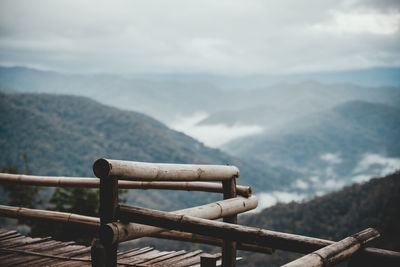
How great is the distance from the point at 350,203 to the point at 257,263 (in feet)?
52.4

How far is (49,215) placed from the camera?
379cm

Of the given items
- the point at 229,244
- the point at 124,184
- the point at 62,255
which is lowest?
the point at 62,255

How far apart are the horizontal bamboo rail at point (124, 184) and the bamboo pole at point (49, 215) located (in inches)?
10.9

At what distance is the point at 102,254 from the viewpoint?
2270mm

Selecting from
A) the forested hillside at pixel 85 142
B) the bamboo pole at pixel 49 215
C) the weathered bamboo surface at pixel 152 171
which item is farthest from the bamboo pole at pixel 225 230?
the forested hillside at pixel 85 142

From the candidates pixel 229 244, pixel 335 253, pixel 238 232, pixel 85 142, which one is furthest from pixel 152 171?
pixel 85 142

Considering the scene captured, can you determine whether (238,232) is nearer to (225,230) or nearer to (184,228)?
(225,230)

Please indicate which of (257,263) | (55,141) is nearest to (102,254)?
(257,263)

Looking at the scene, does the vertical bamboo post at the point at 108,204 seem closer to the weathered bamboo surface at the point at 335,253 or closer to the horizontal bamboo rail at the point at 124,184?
the weathered bamboo surface at the point at 335,253

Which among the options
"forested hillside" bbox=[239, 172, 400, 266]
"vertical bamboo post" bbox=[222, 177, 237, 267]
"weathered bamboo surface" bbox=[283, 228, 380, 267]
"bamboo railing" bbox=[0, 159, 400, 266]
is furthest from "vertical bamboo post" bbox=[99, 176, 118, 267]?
"forested hillside" bbox=[239, 172, 400, 266]

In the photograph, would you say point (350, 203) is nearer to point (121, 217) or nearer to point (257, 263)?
point (257, 263)

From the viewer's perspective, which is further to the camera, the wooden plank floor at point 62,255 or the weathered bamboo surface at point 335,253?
the wooden plank floor at point 62,255

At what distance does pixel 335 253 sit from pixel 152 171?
1.07 meters

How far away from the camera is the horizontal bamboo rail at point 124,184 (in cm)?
360
